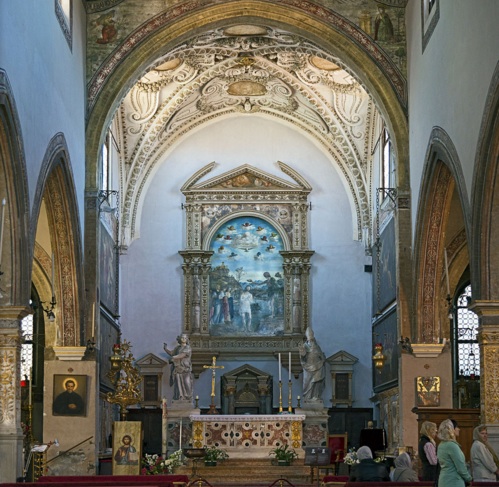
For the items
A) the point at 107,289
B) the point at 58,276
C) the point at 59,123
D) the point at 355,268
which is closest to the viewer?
the point at 59,123

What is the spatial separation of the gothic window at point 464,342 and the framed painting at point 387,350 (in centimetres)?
215

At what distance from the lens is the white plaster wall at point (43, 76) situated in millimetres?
17484

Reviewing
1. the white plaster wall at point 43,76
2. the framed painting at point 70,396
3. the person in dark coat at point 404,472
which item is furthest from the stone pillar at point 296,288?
the person in dark coat at point 404,472

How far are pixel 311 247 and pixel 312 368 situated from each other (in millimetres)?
4478

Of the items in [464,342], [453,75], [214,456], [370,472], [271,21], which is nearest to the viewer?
[370,472]

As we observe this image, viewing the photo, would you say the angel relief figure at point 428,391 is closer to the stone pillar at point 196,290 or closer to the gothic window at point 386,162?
the gothic window at point 386,162

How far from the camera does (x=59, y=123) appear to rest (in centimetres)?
2181

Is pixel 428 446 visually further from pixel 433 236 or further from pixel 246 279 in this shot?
pixel 246 279

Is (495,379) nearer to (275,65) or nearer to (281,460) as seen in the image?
(281,460)

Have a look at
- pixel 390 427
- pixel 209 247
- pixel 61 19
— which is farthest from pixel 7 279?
pixel 209 247

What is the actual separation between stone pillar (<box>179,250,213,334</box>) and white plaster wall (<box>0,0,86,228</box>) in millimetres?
8934

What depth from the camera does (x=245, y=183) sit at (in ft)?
111

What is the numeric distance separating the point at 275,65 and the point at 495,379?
14417mm

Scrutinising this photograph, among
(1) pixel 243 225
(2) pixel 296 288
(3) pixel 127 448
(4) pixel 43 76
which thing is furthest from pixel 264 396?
(4) pixel 43 76
